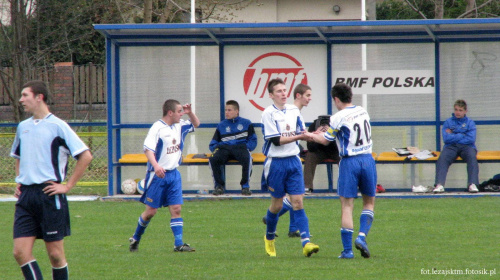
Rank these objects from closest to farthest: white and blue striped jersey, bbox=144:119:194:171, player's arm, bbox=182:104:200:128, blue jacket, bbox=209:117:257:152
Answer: white and blue striped jersey, bbox=144:119:194:171
player's arm, bbox=182:104:200:128
blue jacket, bbox=209:117:257:152

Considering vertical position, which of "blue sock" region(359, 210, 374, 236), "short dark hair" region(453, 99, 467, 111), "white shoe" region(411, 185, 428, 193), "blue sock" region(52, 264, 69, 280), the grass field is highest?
"short dark hair" region(453, 99, 467, 111)

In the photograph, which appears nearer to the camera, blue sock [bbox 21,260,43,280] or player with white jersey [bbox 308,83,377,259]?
blue sock [bbox 21,260,43,280]


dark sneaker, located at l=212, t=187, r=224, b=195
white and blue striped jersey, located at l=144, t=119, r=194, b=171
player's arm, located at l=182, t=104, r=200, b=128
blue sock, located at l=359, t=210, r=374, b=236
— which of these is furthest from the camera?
dark sneaker, located at l=212, t=187, r=224, b=195

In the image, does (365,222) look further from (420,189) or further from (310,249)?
(420,189)

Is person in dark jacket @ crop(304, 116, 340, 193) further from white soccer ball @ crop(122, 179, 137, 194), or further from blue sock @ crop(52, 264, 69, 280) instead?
blue sock @ crop(52, 264, 69, 280)

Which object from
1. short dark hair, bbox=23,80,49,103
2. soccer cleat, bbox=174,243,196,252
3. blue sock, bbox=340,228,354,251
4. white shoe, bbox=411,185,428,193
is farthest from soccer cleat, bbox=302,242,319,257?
white shoe, bbox=411,185,428,193

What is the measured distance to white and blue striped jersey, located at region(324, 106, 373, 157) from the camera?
784 cm

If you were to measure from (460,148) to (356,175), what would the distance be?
21.4 ft

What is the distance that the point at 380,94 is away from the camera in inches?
581

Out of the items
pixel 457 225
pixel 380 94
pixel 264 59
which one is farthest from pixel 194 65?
pixel 457 225

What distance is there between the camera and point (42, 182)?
5.82 m

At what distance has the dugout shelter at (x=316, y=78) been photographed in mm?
14609

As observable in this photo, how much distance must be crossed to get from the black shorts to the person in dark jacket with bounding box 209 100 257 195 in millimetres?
8276

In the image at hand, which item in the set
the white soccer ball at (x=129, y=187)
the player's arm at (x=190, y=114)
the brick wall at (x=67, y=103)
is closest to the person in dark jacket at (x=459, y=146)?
the white soccer ball at (x=129, y=187)
